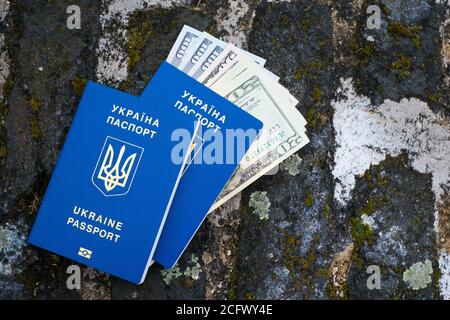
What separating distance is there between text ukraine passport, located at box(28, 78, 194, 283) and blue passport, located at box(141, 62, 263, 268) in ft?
0.16

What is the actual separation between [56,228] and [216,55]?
0.90 meters

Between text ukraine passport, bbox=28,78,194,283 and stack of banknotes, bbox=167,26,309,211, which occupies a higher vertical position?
stack of banknotes, bbox=167,26,309,211

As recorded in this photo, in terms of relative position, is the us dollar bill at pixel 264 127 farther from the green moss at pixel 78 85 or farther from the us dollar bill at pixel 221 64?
the green moss at pixel 78 85

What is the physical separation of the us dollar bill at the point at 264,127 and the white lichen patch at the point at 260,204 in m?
0.07

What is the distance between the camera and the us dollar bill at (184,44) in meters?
2.72

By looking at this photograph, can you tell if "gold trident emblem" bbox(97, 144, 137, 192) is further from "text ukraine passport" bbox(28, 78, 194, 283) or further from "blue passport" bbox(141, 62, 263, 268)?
"blue passport" bbox(141, 62, 263, 268)

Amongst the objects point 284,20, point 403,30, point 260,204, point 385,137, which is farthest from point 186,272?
point 403,30

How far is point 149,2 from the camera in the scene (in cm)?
276

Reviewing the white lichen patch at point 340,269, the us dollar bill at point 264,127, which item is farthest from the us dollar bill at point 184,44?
the white lichen patch at point 340,269

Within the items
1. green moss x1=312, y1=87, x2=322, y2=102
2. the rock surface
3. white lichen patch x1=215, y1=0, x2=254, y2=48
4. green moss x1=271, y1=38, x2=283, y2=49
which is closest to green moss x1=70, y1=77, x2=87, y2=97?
the rock surface

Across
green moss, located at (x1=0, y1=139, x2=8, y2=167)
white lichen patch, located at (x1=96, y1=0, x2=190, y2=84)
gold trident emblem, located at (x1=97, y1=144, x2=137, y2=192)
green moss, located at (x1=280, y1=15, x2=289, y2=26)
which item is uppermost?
green moss, located at (x1=280, y1=15, x2=289, y2=26)

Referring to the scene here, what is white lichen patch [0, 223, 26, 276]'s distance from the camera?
2654mm

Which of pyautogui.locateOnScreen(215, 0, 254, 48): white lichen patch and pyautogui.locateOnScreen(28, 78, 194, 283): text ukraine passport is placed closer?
pyautogui.locateOnScreen(28, 78, 194, 283): text ukraine passport
